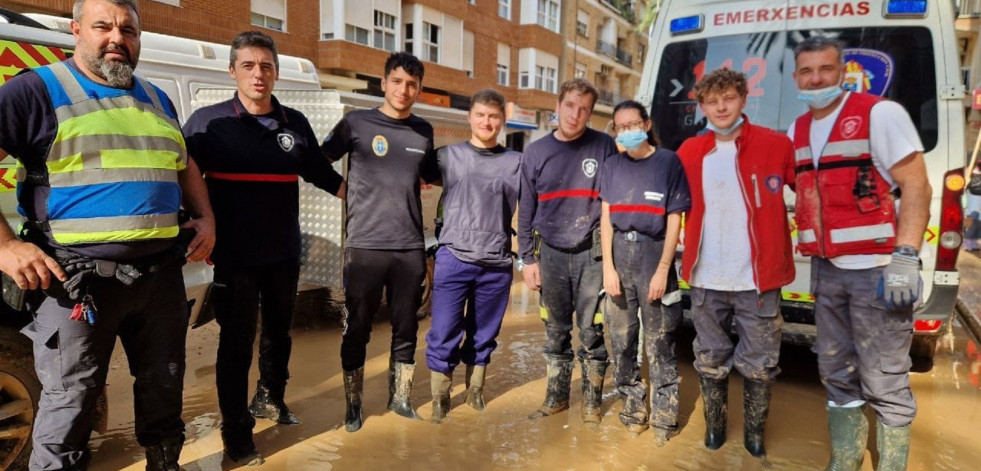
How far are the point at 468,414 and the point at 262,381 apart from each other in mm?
1363

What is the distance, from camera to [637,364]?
3.71m

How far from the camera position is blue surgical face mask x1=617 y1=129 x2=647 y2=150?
3.48 metres

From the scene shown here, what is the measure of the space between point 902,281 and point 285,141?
318 centimetres

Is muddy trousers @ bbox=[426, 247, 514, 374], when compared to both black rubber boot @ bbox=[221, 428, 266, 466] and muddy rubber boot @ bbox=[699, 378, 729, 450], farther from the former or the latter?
muddy rubber boot @ bbox=[699, 378, 729, 450]

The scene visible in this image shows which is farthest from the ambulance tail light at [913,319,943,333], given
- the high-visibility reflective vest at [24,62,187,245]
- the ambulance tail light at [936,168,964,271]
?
the high-visibility reflective vest at [24,62,187,245]

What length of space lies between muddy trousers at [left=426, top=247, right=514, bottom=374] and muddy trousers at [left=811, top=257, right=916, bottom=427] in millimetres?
1803

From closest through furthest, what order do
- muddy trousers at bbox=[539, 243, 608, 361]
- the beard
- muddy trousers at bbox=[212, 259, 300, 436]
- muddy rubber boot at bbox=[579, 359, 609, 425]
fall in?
the beard < muddy trousers at bbox=[212, 259, 300, 436] < muddy trousers at bbox=[539, 243, 608, 361] < muddy rubber boot at bbox=[579, 359, 609, 425]

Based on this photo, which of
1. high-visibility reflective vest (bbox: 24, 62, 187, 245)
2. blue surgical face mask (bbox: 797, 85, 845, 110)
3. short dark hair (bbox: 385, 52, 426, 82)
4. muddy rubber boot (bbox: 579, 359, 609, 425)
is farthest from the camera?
muddy rubber boot (bbox: 579, 359, 609, 425)

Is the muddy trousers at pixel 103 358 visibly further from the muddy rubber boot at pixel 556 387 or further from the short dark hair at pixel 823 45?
the short dark hair at pixel 823 45

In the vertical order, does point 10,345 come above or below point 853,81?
below

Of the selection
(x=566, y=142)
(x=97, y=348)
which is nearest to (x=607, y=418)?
(x=566, y=142)

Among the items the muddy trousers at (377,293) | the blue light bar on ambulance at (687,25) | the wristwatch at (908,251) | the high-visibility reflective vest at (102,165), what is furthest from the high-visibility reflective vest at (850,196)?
the high-visibility reflective vest at (102,165)

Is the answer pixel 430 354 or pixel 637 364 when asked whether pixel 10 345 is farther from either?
pixel 637 364

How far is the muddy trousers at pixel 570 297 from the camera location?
3.70m
